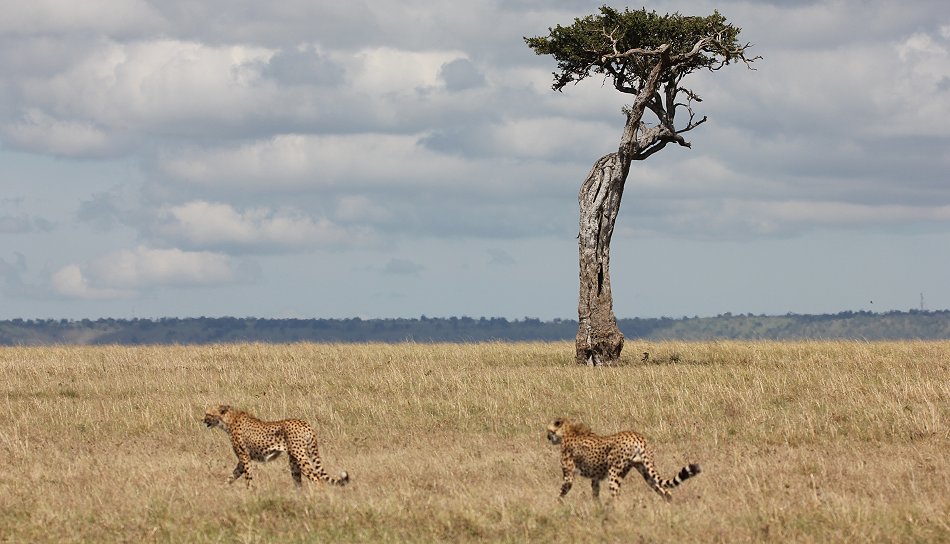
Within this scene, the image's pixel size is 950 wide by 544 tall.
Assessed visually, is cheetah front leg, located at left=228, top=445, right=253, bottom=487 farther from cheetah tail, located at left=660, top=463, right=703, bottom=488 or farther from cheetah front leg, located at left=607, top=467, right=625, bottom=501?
cheetah tail, located at left=660, top=463, right=703, bottom=488

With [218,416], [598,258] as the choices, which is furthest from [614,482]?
[598,258]

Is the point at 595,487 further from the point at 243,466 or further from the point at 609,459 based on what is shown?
the point at 243,466

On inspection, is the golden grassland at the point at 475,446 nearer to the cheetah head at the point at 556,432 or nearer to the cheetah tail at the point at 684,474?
the cheetah tail at the point at 684,474

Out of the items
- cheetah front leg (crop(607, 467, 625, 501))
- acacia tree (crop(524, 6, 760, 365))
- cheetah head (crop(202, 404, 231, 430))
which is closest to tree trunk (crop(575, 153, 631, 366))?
acacia tree (crop(524, 6, 760, 365))

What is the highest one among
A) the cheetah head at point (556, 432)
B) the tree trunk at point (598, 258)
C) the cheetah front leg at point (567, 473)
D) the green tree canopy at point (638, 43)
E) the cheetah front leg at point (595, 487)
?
the green tree canopy at point (638, 43)

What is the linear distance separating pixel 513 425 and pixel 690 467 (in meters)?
7.00

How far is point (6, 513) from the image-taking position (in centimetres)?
1214

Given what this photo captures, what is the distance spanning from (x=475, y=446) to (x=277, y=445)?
4071 millimetres

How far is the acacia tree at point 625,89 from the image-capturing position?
29.3m

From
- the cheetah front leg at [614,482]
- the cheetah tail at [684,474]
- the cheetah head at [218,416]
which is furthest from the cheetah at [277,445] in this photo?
the cheetah tail at [684,474]

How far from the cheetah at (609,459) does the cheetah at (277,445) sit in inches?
98.5

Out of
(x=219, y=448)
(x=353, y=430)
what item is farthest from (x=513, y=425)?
(x=219, y=448)

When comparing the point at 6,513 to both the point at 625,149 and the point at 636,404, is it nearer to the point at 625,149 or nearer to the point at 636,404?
the point at 636,404

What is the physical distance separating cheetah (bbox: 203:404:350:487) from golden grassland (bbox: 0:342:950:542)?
0.88 feet
